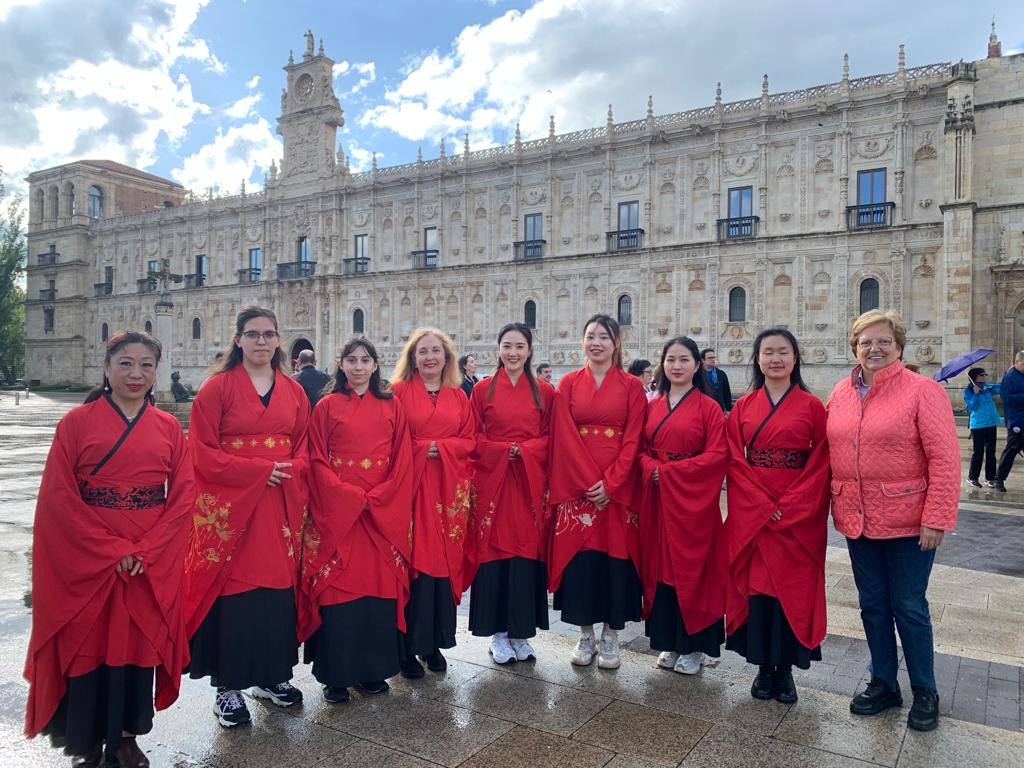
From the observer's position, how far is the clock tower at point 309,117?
38.6 meters

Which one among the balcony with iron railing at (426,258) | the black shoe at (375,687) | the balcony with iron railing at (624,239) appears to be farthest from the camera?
the balcony with iron railing at (426,258)

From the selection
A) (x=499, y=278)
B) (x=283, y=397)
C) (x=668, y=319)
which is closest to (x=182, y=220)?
(x=499, y=278)

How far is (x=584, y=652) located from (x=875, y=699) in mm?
1662

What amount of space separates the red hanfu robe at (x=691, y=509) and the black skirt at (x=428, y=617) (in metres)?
1.28

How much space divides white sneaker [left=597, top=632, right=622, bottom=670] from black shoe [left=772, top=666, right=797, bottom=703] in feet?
3.10

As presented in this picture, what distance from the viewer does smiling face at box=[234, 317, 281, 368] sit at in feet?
13.1

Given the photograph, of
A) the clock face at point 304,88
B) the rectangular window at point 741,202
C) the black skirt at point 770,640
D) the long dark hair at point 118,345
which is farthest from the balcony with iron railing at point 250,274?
the black skirt at point 770,640

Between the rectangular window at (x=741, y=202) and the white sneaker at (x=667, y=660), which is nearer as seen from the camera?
the white sneaker at (x=667, y=660)

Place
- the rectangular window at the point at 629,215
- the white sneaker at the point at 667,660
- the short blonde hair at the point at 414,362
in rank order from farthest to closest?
1. the rectangular window at the point at 629,215
2. the short blonde hair at the point at 414,362
3. the white sneaker at the point at 667,660

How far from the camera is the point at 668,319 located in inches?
1145

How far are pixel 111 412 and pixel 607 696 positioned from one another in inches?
120

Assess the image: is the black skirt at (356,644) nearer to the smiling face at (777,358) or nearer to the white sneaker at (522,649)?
the white sneaker at (522,649)

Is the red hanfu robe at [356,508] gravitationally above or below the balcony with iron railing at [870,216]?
below

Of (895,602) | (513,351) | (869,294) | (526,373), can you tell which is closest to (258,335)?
(513,351)
